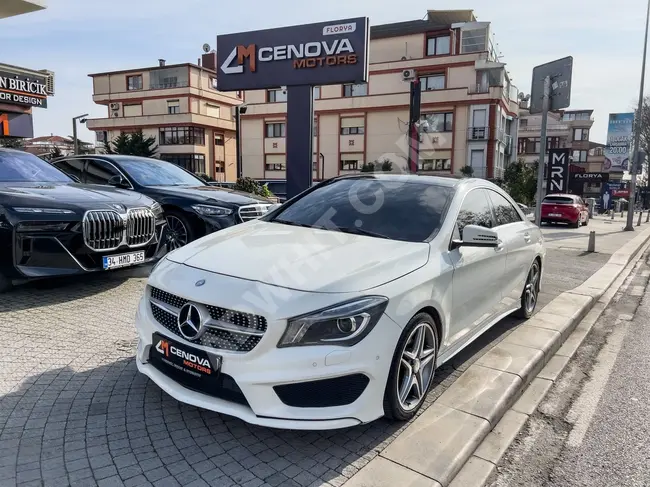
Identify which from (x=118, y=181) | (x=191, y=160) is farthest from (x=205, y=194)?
(x=191, y=160)

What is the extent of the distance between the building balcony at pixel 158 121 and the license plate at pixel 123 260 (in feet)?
154

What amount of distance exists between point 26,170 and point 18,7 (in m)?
12.0

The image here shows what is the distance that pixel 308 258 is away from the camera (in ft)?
9.40

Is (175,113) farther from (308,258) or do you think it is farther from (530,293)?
(308,258)

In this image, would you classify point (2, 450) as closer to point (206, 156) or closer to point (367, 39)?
point (367, 39)

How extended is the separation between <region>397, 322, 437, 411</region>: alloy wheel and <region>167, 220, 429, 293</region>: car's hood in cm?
43

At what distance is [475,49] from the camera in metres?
40.4

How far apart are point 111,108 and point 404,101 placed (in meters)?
34.7

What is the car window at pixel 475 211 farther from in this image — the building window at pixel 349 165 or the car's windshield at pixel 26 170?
the building window at pixel 349 165

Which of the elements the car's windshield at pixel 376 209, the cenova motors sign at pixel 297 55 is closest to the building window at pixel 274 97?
the cenova motors sign at pixel 297 55

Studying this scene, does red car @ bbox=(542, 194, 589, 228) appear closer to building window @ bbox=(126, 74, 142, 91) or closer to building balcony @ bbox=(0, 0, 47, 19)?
building balcony @ bbox=(0, 0, 47, 19)

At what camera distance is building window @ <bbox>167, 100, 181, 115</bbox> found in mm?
50281

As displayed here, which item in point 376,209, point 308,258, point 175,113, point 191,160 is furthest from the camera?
point 191,160

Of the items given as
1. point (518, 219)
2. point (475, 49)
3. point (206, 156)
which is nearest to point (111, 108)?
point (206, 156)
